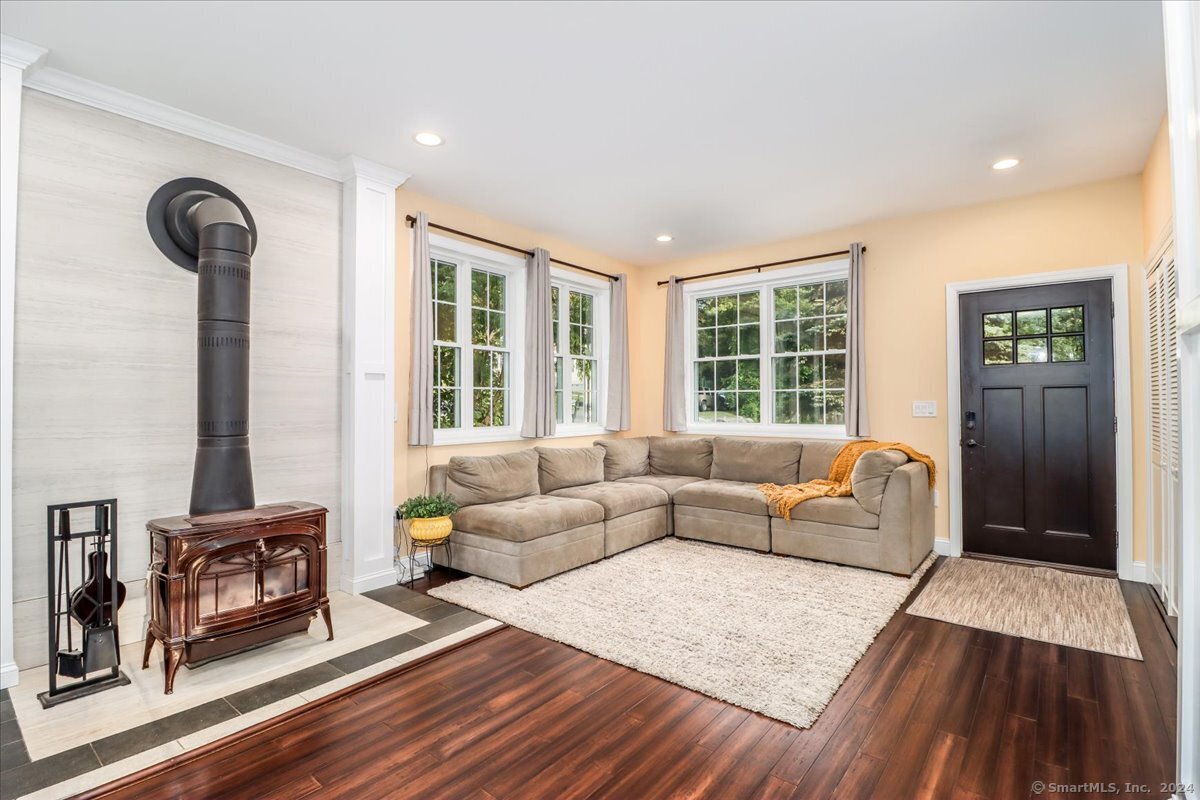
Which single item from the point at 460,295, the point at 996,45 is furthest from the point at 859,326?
the point at 460,295

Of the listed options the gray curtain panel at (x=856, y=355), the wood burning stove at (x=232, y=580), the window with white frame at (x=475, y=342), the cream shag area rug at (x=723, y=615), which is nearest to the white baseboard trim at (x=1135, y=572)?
the cream shag area rug at (x=723, y=615)

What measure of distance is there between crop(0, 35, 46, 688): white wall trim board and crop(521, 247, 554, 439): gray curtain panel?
10.4 ft

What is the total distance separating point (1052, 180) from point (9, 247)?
5.86 m

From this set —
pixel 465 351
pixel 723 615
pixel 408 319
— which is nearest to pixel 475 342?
pixel 465 351

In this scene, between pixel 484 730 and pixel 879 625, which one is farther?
pixel 879 625

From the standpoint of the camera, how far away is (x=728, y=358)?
6035mm

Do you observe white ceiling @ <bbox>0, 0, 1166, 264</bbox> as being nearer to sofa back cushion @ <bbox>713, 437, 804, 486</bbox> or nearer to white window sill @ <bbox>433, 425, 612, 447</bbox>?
white window sill @ <bbox>433, 425, 612, 447</bbox>

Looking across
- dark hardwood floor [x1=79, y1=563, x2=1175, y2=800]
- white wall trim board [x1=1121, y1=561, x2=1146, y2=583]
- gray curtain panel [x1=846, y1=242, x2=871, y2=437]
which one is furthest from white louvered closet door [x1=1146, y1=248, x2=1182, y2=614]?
gray curtain panel [x1=846, y1=242, x2=871, y2=437]

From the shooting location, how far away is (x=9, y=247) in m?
2.56

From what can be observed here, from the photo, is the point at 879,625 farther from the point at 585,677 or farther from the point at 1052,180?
the point at 1052,180

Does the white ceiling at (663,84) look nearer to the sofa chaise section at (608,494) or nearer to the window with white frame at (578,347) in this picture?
the window with white frame at (578,347)

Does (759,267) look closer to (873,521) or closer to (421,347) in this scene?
(873,521)

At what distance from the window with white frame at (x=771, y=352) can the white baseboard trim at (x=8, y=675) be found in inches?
203

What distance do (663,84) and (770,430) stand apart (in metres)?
3.58
